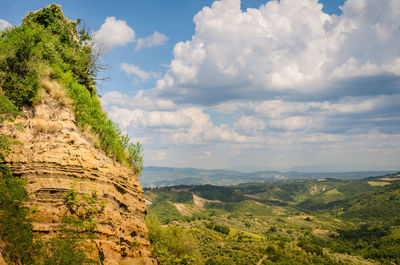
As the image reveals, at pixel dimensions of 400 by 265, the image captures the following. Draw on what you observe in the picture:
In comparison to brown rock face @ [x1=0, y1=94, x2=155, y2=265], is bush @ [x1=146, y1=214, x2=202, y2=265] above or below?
below

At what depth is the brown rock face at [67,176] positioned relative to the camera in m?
10.0

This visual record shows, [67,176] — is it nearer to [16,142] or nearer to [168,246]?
[16,142]

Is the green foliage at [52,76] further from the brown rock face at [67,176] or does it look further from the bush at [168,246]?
the bush at [168,246]

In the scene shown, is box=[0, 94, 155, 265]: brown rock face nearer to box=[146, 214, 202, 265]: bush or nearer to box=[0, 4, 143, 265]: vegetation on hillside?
box=[0, 4, 143, 265]: vegetation on hillside

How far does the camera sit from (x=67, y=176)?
36.0ft

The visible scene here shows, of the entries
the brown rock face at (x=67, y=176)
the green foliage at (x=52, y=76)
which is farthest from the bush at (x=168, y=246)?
the green foliage at (x=52, y=76)

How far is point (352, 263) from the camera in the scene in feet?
305

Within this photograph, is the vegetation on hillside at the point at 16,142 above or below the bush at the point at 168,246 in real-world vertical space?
above

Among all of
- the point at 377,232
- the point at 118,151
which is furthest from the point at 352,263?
the point at 118,151

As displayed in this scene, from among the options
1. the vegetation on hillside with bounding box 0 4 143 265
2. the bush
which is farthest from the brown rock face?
the bush

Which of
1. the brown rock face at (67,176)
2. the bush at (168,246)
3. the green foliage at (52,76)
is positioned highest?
the green foliage at (52,76)

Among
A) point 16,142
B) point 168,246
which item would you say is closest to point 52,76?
point 16,142

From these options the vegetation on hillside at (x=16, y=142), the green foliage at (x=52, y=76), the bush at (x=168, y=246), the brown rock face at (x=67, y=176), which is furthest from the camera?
the bush at (x=168, y=246)

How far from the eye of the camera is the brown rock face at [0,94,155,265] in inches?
394
